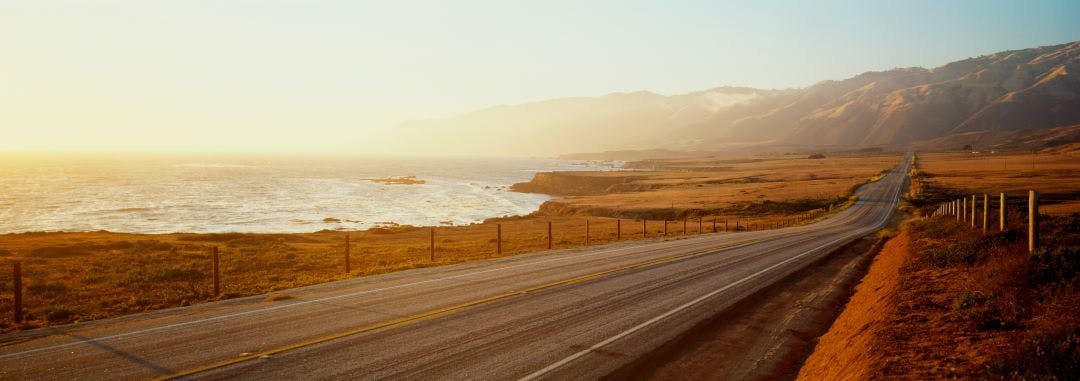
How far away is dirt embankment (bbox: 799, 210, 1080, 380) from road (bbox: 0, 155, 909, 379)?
333 centimetres

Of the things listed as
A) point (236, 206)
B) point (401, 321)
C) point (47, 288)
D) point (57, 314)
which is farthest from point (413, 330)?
point (236, 206)

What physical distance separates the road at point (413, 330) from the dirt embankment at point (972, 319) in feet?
10.9

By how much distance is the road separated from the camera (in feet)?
32.3

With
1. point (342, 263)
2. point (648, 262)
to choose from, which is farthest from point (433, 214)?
point (648, 262)

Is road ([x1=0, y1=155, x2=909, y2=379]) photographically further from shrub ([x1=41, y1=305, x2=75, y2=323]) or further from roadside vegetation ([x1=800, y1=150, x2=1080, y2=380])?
roadside vegetation ([x1=800, y1=150, x2=1080, y2=380])

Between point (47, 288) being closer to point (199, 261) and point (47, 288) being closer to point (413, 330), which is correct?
point (199, 261)

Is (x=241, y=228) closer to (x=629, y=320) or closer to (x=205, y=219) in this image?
(x=205, y=219)

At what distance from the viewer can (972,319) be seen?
10383 millimetres

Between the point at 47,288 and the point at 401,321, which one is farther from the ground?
the point at 401,321

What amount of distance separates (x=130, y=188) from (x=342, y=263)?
115 metres

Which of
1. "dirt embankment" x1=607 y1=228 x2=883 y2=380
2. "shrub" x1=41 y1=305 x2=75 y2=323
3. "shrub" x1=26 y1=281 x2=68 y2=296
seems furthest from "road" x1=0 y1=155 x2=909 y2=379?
"shrub" x1=26 y1=281 x2=68 y2=296

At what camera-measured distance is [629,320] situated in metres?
13.3

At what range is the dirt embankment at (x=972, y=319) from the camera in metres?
7.71

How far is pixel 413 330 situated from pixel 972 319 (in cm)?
1013
